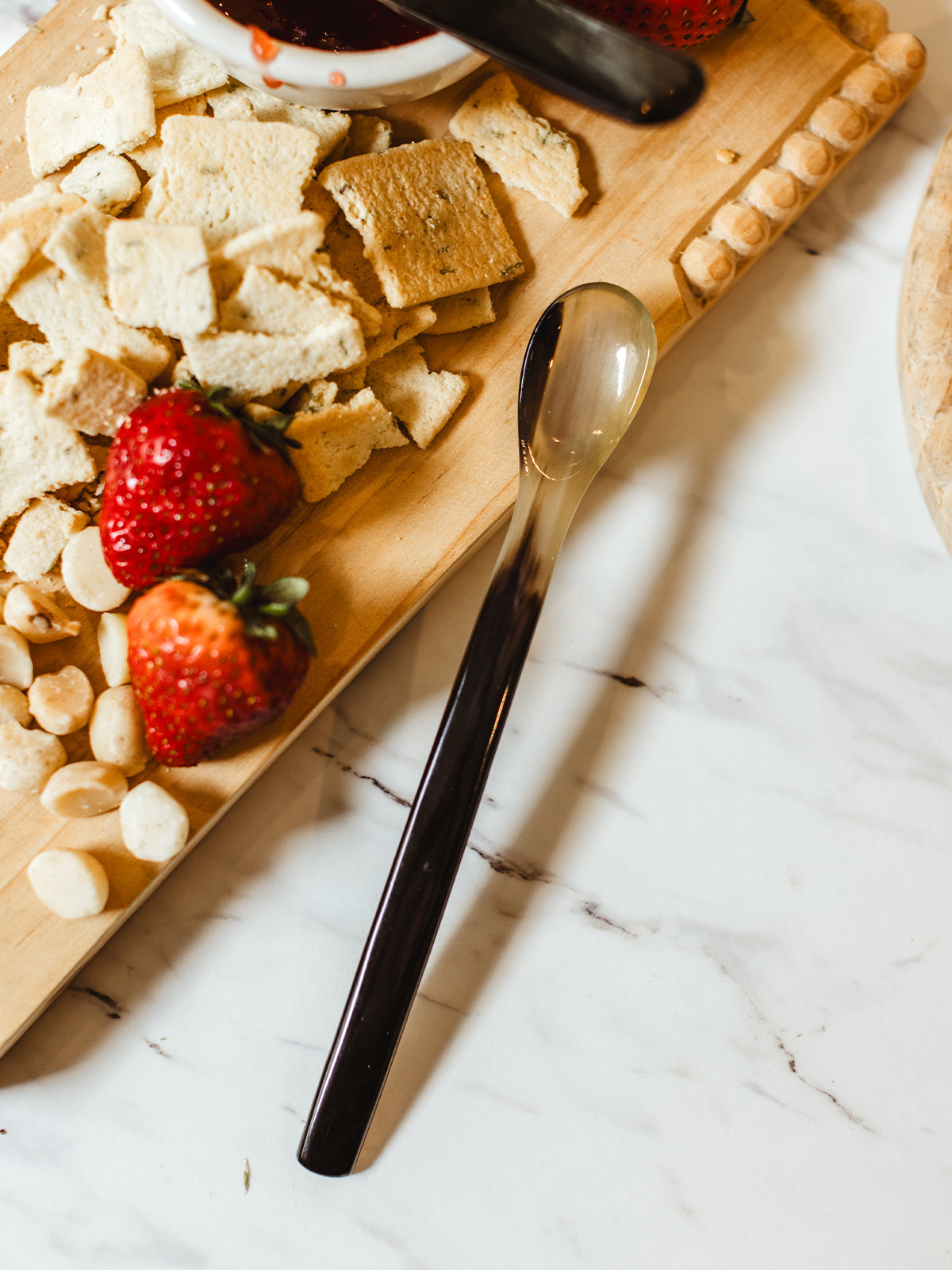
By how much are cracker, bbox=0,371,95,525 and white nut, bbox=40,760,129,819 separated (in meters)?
0.21

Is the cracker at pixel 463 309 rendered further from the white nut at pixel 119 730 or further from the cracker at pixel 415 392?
the white nut at pixel 119 730

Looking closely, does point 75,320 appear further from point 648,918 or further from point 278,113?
point 648,918

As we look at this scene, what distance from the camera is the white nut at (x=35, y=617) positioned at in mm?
710

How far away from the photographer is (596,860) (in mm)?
870

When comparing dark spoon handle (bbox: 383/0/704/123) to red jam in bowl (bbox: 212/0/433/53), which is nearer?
dark spoon handle (bbox: 383/0/704/123)

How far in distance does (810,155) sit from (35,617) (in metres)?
0.79

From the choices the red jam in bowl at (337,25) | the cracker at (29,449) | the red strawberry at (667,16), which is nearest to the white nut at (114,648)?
the cracker at (29,449)

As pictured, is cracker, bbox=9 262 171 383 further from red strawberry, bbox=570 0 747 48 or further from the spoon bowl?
red strawberry, bbox=570 0 747 48

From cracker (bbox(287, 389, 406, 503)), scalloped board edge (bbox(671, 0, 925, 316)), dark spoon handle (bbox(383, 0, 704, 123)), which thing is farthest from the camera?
scalloped board edge (bbox(671, 0, 925, 316))

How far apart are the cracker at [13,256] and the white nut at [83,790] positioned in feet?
1.23

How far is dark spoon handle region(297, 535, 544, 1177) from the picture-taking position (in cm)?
73

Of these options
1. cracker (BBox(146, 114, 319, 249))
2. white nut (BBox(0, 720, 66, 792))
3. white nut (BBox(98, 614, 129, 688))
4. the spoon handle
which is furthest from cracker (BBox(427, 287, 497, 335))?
white nut (BBox(0, 720, 66, 792))

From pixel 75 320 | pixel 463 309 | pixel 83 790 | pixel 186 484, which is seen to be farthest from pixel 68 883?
pixel 463 309

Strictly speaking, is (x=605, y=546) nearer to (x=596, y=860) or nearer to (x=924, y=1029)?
(x=596, y=860)
